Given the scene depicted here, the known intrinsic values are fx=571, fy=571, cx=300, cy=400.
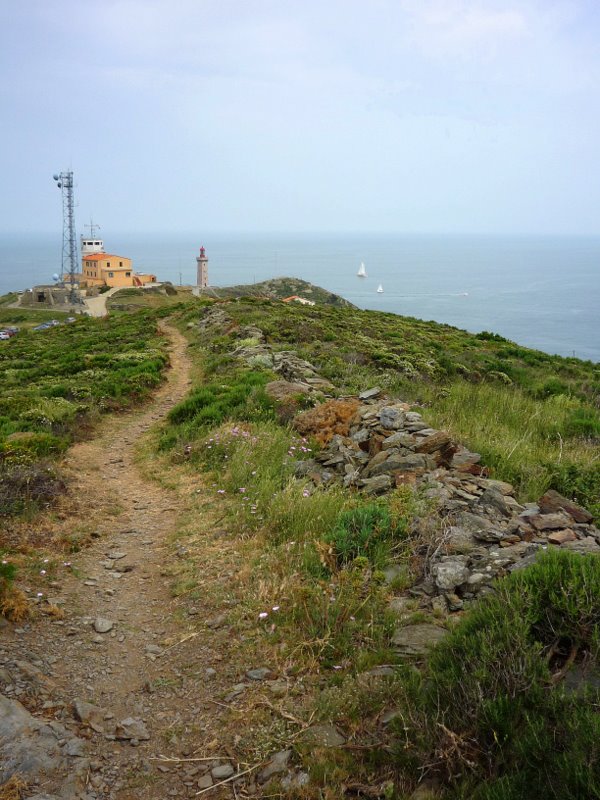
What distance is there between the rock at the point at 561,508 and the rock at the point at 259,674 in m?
3.56

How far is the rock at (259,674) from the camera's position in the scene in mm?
4414

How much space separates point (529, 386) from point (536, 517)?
606 inches

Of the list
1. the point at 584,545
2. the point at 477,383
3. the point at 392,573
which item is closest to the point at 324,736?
the point at 392,573

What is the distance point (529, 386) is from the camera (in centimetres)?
Answer: 2022

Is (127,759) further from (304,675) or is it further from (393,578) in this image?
(393,578)

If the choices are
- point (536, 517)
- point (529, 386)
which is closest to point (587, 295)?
point (529, 386)

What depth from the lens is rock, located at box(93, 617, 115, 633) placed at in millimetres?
5203

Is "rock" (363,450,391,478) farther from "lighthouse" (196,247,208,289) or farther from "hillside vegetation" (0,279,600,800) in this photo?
"lighthouse" (196,247,208,289)

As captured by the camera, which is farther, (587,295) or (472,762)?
(587,295)

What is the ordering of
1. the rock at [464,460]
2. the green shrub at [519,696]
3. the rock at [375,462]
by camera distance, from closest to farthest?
the green shrub at [519,696]
the rock at [464,460]
the rock at [375,462]

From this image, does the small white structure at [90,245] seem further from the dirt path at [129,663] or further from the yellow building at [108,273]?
the dirt path at [129,663]

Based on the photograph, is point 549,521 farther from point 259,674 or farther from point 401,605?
point 259,674

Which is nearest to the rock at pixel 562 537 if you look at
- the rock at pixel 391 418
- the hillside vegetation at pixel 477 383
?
the hillside vegetation at pixel 477 383

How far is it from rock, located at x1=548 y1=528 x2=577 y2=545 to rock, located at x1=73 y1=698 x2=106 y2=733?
417cm
